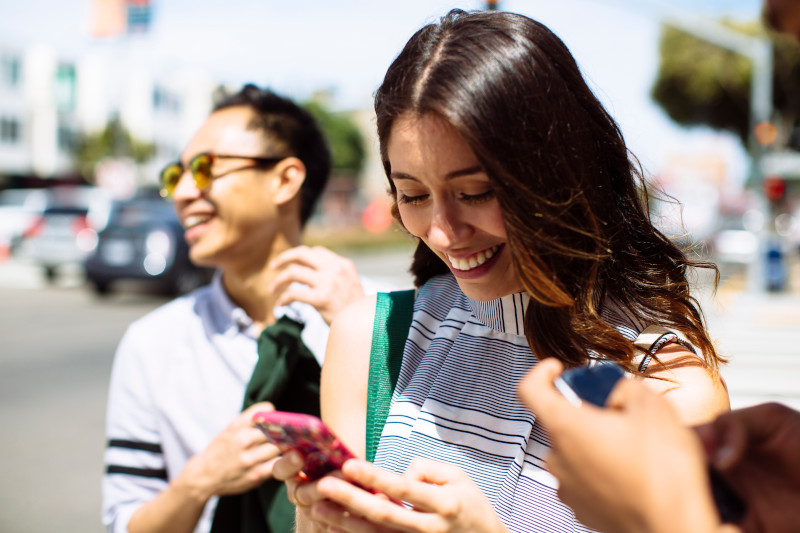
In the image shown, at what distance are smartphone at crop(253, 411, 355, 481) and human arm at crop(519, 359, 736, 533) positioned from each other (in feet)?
1.44

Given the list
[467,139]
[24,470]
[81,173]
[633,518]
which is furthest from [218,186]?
[81,173]

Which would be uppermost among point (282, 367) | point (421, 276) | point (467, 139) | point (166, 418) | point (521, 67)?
point (521, 67)

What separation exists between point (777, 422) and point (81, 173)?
4892cm

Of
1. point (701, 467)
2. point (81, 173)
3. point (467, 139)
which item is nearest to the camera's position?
point (701, 467)

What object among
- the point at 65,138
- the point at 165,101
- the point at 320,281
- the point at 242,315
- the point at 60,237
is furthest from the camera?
the point at 165,101

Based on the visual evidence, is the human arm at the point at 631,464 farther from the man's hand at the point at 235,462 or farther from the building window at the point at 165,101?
the building window at the point at 165,101

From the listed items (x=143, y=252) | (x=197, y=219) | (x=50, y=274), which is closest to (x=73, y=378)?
(x=143, y=252)

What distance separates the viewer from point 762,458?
2.97ft

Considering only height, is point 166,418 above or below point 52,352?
above

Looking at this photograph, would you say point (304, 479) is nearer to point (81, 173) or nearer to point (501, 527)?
point (501, 527)

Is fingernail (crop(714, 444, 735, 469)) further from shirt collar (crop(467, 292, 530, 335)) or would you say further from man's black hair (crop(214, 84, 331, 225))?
man's black hair (crop(214, 84, 331, 225))

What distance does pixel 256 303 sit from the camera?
9.13 ft

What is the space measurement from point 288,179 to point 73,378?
635cm

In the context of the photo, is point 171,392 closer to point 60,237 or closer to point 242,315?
point 242,315
